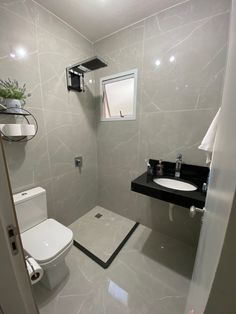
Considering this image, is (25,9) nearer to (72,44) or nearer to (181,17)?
(72,44)

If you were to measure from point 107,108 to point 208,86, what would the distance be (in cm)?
132

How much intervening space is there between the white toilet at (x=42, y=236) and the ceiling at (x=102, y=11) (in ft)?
6.27

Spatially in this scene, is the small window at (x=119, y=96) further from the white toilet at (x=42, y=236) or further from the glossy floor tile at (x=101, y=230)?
the glossy floor tile at (x=101, y=230)

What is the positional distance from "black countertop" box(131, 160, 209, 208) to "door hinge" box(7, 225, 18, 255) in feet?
3.54

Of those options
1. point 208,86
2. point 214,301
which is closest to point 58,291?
point 214,301

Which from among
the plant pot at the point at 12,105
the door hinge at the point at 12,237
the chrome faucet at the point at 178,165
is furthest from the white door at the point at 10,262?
the chrome faucet at the point at 178,165

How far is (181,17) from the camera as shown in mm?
1414

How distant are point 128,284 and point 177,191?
99 centimetres

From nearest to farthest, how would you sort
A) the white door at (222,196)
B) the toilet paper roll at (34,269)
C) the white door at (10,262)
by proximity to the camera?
the white door at (222,196), the white door at (10,262), the toilet paper roll at (34,269)

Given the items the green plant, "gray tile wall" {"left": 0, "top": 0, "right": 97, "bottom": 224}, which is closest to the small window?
"gray tile wall" {"left": 0, "top": 0, "right": 97, "bottom": 224}

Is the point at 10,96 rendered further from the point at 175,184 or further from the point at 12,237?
the point at 175,184

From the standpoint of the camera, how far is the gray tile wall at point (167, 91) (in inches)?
53.0

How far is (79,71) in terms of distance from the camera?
1.84 meters

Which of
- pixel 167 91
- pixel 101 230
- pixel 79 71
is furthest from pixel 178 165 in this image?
pixel 79 71
